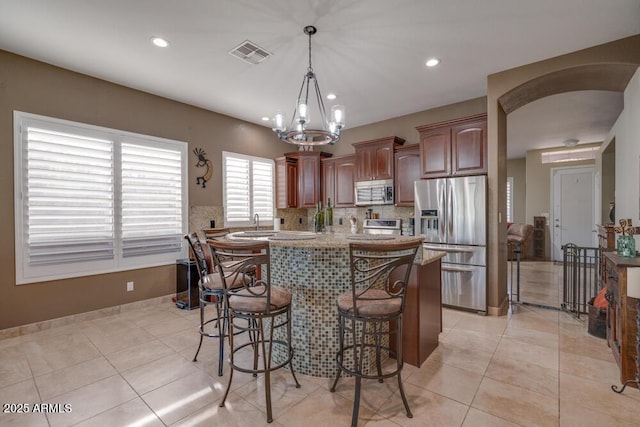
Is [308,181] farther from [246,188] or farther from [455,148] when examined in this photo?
[455,148]

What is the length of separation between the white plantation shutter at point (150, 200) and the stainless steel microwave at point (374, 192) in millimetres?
2937

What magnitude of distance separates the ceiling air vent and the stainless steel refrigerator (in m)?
2.59

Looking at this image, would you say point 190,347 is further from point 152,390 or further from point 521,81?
point 521,81

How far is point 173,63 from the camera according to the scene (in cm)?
335

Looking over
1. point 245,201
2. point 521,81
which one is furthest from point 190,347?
point 521,81

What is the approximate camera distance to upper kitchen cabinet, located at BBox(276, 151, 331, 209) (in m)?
5.88

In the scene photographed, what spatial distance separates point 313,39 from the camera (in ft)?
9.57

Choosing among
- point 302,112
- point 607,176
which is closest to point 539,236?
point 607,176

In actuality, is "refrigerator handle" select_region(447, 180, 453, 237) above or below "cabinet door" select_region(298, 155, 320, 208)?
below

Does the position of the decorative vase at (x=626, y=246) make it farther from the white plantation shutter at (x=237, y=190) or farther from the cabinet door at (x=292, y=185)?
the white plantation shutter at (x=237, y=190)

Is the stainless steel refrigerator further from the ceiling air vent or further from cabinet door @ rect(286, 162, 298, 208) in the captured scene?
cabinet door @ rect(286, 162, 298, 208)

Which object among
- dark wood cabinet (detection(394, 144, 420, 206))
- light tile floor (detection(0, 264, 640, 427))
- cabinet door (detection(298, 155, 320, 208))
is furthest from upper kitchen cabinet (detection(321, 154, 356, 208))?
light tile floor (detection(0, 264, 640, 427))

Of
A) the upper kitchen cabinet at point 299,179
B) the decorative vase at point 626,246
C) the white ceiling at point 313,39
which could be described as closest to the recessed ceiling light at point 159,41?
the white ceiling at point 313,39

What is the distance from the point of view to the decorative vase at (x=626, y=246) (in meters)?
2.34
